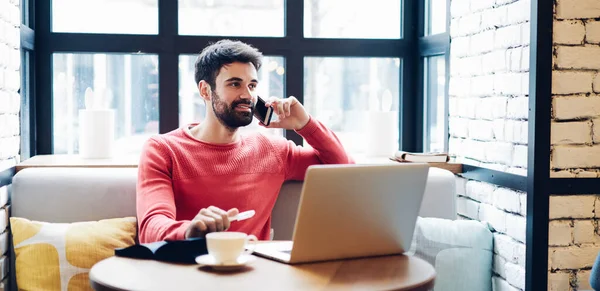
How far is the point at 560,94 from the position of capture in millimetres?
2361

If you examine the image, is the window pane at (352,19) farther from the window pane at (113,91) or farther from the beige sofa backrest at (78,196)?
the beige sofa backrest at (78,196)

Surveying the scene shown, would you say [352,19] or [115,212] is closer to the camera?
[115,212]

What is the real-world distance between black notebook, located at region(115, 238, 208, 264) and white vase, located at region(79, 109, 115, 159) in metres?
1.40

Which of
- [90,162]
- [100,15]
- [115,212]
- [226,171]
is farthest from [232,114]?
[100,15]

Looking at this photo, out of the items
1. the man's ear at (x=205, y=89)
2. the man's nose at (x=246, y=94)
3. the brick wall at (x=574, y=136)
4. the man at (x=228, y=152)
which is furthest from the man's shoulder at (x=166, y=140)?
the brick wall at (x=574, y=136)

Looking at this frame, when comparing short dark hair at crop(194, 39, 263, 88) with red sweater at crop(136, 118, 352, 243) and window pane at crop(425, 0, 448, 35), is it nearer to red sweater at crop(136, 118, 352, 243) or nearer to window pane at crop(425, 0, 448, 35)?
red sweater at crop(136, 118, 352, 243)

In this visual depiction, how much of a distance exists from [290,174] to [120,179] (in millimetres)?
633

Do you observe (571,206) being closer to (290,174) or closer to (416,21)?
(290,174)

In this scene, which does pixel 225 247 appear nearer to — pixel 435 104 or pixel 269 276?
pixel 269 276

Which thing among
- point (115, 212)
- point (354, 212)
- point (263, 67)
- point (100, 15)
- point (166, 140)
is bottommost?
point (115, 212)

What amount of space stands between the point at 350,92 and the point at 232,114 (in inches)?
41.1

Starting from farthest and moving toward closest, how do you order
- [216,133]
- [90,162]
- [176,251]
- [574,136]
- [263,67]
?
[263,67] < [90,162] < [216,133] < [574,136] < [176,251]

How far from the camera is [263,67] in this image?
132 inches

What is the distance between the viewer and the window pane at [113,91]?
326cm
